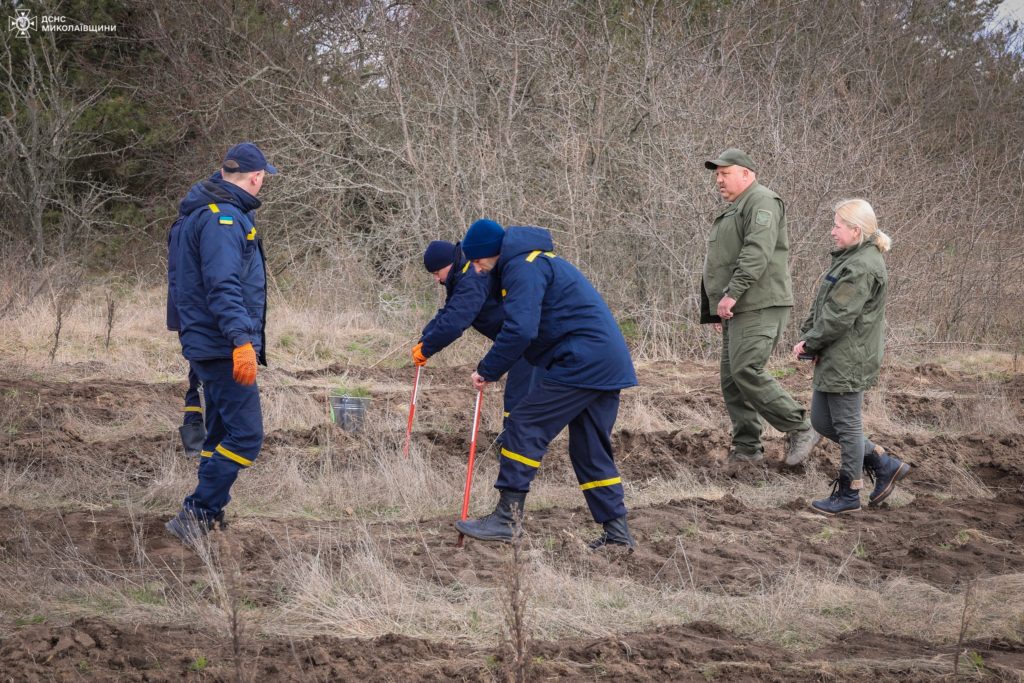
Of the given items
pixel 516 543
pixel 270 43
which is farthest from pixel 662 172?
pixel 516 543

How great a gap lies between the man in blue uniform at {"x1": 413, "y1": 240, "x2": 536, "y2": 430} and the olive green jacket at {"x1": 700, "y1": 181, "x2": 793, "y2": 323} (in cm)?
147

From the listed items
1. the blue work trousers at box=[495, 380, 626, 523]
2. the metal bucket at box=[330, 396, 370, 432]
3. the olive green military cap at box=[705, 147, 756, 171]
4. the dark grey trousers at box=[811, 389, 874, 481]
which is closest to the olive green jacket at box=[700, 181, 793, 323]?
the olive green military cap at box=[705, 147, 756, 171]

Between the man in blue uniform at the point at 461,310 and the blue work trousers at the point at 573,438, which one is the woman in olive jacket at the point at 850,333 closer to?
the blue work trousers at the point at 573,438

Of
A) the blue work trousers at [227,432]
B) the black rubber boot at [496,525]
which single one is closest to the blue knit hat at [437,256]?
the blue work trousers at [227,432]

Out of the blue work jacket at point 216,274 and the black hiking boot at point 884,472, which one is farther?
the black hiking boot at point 884,472

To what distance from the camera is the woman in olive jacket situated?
244 inches

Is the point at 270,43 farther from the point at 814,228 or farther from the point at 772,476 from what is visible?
the point at 772,476

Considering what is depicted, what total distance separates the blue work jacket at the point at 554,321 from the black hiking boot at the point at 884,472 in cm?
196

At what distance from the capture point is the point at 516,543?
3.24m

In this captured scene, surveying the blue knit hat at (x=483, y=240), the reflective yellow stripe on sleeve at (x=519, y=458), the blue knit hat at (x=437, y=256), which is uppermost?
the blue knit hat at (x=483, y=240)

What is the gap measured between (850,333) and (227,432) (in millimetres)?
3509

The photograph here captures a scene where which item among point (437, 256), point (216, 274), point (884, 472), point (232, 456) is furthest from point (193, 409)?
point (884, 472)

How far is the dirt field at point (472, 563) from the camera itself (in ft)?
12.8

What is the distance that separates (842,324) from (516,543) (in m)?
3.55
